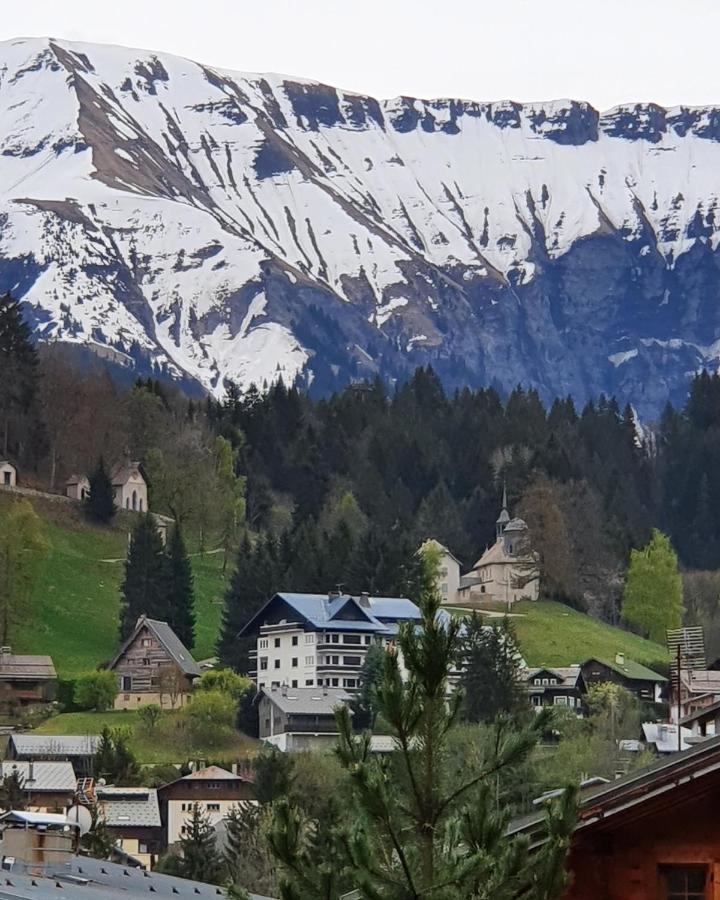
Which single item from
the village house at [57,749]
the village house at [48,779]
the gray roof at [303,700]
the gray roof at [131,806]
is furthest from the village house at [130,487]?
the gray roof at [131,806]

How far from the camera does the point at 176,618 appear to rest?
161 metres

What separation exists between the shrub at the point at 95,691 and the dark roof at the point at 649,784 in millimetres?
121481

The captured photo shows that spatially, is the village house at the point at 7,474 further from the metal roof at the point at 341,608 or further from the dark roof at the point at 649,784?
the dark roof at the point at 649,784

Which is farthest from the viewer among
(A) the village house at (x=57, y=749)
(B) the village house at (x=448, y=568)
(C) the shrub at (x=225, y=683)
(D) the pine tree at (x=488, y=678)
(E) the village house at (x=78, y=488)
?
(B) the village house at (x=448, y=568)

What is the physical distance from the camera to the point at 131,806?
112562 millimetres

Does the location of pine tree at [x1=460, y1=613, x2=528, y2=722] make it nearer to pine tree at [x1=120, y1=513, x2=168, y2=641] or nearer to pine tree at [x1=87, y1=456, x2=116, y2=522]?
pine tree at [x1=120, y1=513, x2=168, y2=641]

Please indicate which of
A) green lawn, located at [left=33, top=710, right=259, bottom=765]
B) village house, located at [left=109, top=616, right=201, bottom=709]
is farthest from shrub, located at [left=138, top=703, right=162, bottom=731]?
village house, located at [left=109, top=616, right=201, bottom=709]

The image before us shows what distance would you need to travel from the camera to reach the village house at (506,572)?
178375 mm

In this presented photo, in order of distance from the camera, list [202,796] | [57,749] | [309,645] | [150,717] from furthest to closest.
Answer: [309,645] → [150,717] → [57,749] → [202,796]

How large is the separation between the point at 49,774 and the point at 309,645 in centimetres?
4111

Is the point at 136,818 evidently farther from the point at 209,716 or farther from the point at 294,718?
the point at 294,718

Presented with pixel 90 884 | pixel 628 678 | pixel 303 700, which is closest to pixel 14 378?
pixel 303 700

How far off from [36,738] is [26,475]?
53.6 metres

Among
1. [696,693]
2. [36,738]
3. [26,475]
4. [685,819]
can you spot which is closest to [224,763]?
[36,738]
